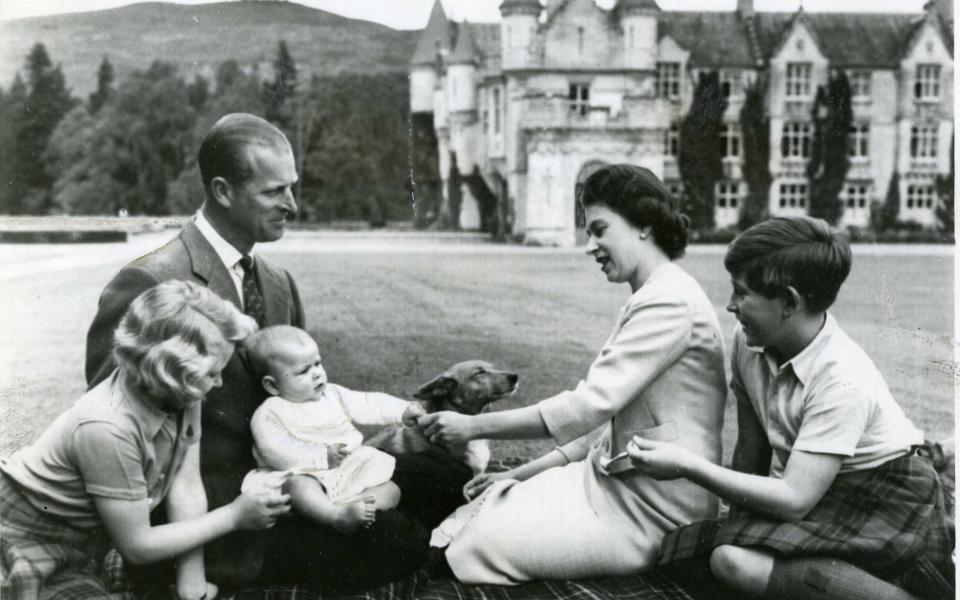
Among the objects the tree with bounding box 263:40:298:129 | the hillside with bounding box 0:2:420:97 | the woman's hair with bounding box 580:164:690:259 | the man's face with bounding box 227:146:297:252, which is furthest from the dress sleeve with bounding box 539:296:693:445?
the tree with bounding box 263:40:298:129

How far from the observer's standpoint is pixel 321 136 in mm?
5305

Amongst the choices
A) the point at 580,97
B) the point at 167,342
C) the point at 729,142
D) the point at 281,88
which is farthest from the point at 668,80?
the point at 167,342

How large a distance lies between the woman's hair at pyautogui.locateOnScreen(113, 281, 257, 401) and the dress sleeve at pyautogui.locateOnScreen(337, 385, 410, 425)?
0.80m

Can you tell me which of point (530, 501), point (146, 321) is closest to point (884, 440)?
Answer: point (530, 501)

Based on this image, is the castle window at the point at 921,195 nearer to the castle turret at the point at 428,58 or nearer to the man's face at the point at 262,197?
the castle turret at the point at 428,58

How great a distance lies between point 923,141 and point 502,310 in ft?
9.35

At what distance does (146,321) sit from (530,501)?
1654 millimetres

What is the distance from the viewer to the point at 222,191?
3.85 meters

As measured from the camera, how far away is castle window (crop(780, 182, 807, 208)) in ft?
22.0

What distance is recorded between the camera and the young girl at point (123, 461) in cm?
327

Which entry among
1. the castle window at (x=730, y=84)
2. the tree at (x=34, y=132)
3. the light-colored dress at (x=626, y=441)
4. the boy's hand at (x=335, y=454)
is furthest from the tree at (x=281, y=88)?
the castle window at (x=730, y=84)

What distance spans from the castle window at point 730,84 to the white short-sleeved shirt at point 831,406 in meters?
2.93

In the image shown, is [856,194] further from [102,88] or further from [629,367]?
[102,88]

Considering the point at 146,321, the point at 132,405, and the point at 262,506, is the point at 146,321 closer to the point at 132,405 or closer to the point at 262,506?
the point at 132,405
